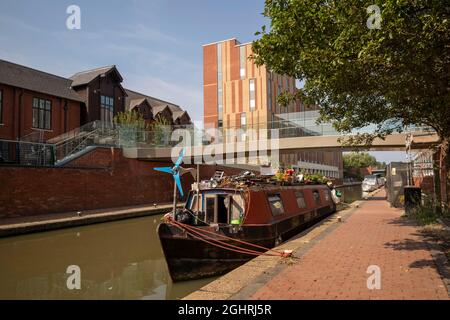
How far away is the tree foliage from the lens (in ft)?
16.5

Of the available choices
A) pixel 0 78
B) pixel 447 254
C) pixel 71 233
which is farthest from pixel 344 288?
pixel 0 78

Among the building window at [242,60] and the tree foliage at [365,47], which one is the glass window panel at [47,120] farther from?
the building window at [242,60]

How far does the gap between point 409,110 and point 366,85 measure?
3043mm

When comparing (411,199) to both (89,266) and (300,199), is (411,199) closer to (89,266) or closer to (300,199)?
(300,199)

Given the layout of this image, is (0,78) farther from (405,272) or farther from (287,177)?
(405,272)

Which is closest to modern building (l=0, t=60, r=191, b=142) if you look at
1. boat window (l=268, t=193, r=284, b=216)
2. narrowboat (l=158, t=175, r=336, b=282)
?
narrowboat (l=158, t=175, r=336, b=282)

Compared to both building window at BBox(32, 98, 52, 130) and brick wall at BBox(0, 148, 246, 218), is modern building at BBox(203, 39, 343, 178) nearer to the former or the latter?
brick wall at BBox(0, 148, 246, 218)

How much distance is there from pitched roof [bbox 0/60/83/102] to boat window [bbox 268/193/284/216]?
→ 1997 cm

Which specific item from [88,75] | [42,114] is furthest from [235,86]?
[42,114]

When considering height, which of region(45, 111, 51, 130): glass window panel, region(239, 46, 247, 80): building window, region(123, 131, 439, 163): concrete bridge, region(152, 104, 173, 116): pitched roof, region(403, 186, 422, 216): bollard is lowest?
region(403, 186, 422, 216): bollard

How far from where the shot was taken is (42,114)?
1016 inches

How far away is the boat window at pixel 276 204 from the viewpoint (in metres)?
10.2

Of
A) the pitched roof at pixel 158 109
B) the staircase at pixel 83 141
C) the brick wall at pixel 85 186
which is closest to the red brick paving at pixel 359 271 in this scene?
the brick wall at pixel 85 186
